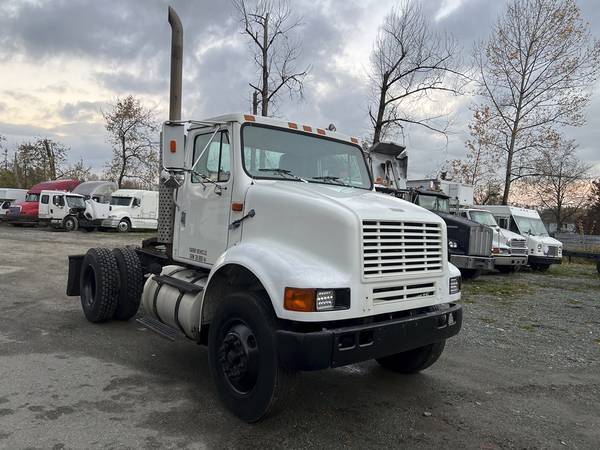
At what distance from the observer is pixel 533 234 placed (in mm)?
16766

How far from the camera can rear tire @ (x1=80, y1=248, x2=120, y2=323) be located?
237 inches

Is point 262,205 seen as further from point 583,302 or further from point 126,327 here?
point 583,302

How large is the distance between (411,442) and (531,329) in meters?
4.70

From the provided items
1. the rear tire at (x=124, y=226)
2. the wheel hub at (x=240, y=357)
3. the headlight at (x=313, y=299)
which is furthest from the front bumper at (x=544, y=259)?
the rear tire at (x=124, y=226)

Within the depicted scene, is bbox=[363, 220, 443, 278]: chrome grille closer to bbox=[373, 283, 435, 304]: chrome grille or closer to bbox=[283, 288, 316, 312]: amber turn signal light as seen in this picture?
bbox=[373, 283, 435, 304]: chrome grille

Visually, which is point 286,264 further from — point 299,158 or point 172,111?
point 172,111

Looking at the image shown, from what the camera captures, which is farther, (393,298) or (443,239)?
(443,239)

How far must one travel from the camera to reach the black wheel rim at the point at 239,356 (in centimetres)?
359

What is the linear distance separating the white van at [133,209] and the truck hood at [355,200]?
23.3m

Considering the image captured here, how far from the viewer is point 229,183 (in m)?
4.42

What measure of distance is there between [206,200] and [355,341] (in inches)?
89.0

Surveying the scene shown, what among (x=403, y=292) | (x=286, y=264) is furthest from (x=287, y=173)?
(x=403, y=292)

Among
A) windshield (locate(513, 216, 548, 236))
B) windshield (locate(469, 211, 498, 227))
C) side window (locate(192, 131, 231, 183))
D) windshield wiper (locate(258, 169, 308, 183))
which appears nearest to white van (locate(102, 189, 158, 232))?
windshield (locate(469, 211, 498, 227))

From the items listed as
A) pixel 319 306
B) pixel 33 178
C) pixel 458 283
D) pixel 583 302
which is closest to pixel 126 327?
pixel 319 306
